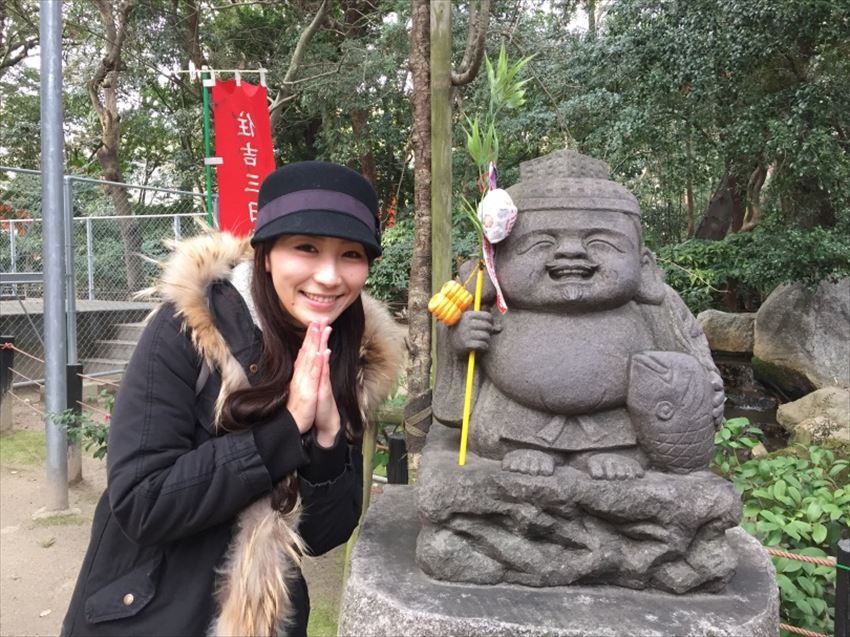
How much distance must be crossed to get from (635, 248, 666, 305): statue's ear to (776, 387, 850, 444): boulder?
367 centimetres

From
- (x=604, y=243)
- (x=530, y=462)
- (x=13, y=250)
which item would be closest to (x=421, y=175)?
(x=604, y=243)

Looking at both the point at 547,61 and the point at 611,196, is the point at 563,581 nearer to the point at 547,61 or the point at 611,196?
the point at 611,196

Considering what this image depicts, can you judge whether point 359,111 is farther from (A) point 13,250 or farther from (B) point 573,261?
(B) point 573,261

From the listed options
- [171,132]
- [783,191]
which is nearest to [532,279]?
[783,191]

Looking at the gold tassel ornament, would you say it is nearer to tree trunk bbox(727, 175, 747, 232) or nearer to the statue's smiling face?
the statue's smiling face

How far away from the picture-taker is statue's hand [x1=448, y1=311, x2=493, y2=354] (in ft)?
6.65

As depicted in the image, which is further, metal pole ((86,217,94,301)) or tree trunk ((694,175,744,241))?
tree trunk ((694,175,744,241))

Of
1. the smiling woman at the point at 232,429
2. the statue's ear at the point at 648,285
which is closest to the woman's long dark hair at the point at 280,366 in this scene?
the smiling woman at the point at 232,429

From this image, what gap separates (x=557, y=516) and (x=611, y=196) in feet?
3.27

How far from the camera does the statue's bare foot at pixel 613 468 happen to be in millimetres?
1862

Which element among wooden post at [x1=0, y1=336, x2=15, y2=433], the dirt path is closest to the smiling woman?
the dirt path

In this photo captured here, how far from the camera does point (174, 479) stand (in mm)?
1213

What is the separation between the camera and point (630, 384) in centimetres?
192

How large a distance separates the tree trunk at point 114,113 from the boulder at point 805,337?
7239 millimetres
